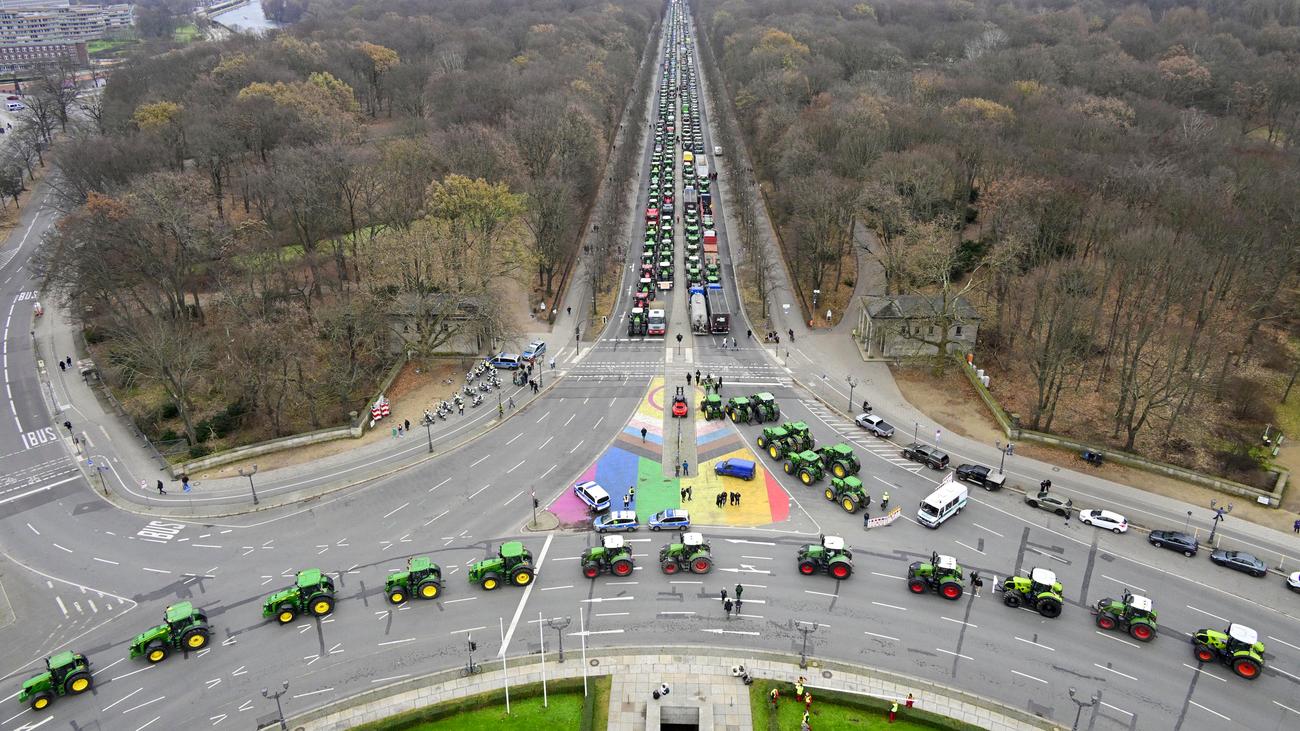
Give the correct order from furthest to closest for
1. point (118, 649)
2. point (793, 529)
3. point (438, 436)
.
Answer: point (438, 436) → point (793, 529) → point (118, 649)

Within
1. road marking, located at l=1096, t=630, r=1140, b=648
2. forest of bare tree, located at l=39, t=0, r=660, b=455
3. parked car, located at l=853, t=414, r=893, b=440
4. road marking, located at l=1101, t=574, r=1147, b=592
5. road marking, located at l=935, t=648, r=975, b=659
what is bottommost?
road marking, located at l=935, t=648, r=975, b=659

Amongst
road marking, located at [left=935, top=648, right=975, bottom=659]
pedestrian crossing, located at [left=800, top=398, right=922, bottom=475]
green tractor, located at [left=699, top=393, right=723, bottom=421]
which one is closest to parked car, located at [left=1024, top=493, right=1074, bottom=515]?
pedestrian crossing, located at [left=800, top=398, right=922, bottom=475]

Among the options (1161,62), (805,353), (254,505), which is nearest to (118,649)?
(254,505)

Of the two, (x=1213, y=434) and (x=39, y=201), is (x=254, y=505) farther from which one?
(x=39, y=201)

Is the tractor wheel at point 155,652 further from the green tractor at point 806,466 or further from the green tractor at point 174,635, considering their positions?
the green tractor at point 806,466

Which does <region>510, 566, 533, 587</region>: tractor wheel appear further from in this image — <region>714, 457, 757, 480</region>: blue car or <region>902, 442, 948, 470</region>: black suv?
<region>902, 442, 948, 470</region>: black suv

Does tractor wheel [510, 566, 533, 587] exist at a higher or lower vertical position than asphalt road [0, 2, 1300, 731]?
higher

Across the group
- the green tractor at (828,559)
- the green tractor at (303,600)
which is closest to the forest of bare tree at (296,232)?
the green tractor at (303,600)
